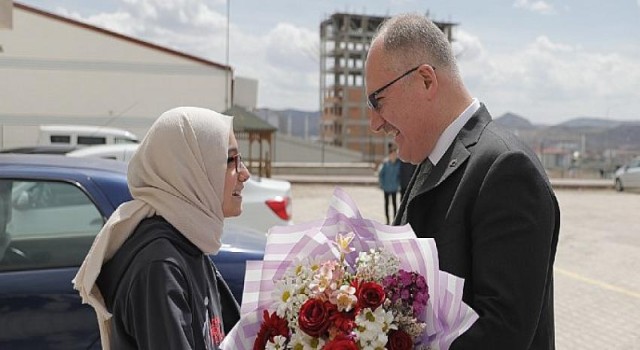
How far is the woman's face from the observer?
6.91 ft

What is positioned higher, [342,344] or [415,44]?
[415,44]

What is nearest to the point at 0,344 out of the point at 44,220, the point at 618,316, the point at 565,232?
the point at 44,220

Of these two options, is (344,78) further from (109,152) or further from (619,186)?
(109,152)

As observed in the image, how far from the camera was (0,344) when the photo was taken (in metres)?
3.24

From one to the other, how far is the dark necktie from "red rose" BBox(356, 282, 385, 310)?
417 millimetres

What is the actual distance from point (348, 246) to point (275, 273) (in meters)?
0.21

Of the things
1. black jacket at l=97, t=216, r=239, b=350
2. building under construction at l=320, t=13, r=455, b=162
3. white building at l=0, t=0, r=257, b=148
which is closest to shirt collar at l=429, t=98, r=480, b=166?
black jacket at l=97, t=216, r=239, b=350

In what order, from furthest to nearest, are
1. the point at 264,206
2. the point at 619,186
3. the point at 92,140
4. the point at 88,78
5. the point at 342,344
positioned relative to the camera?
the point at 88,78 → the point at 619,186 → the point at 92,140 → the point at 264,206 → the point at 342,344

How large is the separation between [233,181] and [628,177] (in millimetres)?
31552

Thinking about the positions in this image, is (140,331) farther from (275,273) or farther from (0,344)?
(0,344)

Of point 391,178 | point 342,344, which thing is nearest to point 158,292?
point 342,344

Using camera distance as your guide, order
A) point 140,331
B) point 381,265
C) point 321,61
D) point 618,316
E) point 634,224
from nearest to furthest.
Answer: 1. point 381,265
2. point 140,331
3. point 618,316
4. point 634,224
5. point 321,61

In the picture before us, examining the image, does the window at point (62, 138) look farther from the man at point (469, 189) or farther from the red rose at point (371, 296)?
the red rose at point (371, 296)

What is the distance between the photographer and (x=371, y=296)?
63.8 inches
